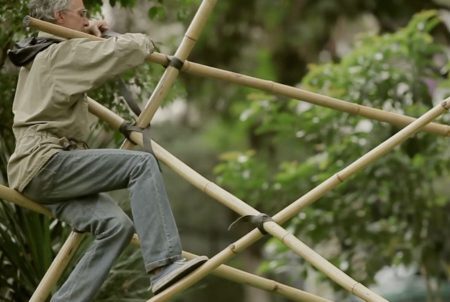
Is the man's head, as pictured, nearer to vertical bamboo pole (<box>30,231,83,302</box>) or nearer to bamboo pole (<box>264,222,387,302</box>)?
vertical bamboo pole (<box>30,231,83,302</box>)

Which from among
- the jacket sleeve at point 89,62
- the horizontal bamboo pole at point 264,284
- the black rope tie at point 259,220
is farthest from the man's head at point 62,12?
the horizontal bamboo pole at point 264,284

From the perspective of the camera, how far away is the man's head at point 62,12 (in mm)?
5191

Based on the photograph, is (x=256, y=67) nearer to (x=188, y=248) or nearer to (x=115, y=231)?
(x=188, y=248)

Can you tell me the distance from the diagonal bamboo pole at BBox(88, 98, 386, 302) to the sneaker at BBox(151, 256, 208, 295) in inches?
1.0

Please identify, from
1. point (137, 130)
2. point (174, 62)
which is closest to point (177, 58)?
point (174, 62)

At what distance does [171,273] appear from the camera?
4.88m

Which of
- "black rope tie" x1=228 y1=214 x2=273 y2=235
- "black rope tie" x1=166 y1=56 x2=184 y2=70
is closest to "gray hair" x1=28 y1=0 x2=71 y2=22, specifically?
"black rope tie" x1=166 y1=56 x2=184 y2=70

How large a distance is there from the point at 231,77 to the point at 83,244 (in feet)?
5.14

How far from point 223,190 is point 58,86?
967 millimetres

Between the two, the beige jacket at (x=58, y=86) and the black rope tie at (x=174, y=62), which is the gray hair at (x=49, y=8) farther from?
the black rope tie at (x=174, y=62)

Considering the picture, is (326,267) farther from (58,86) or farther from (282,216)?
(58,86)

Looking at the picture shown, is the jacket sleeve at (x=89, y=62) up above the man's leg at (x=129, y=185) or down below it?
above

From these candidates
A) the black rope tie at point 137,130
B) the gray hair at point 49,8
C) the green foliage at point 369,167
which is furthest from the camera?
the green foliage at point 369,167

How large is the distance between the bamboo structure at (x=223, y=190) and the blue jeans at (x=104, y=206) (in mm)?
226
